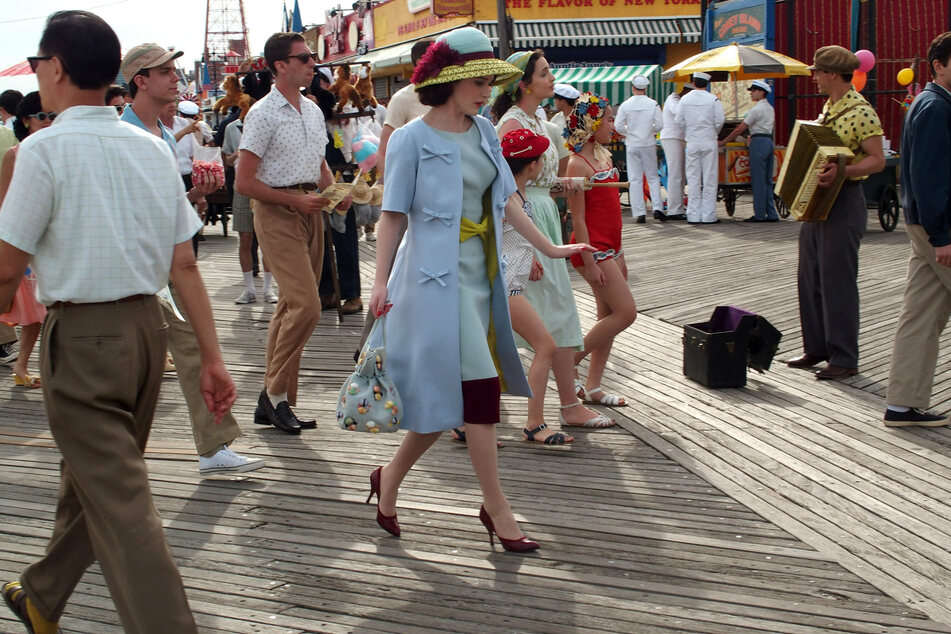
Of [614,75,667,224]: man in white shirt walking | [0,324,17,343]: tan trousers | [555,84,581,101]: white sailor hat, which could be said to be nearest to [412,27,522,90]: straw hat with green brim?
[555,84,581,101]: white sailor hat

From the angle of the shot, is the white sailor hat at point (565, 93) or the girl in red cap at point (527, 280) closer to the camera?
the girl in red cap at point (527, 280)

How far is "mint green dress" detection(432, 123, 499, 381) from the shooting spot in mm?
3988

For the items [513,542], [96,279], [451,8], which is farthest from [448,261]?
[451,8]

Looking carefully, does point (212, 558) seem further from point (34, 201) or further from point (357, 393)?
point (34, 201)

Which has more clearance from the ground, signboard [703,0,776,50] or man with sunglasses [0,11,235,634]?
signboard [703,0,776,50]

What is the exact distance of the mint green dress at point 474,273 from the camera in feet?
13.1

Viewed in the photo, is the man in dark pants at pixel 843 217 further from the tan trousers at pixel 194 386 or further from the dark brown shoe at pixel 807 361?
the tan trousers at pixel 194 386

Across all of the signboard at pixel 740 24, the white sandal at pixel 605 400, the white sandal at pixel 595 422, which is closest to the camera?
the white sandal at pixel 595 422

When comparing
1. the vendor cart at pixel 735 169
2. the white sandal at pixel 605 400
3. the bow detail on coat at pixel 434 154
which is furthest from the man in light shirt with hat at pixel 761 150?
the bow detail on coat at pixel 434 154

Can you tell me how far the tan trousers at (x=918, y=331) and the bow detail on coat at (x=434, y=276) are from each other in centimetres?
283

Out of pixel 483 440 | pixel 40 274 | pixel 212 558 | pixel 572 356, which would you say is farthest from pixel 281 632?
pixel 572 356

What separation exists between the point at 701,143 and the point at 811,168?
9.05m

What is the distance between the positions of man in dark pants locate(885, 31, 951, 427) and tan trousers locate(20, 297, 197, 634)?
159 inches

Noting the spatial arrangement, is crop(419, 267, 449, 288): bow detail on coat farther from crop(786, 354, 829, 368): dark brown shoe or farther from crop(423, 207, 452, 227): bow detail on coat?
crop(786, 354, 829, 368): dark brown shoe
